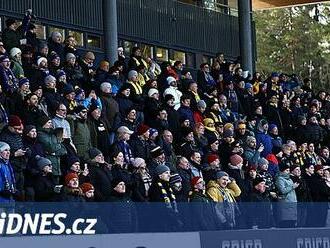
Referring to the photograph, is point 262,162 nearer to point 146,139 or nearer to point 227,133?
point 227,133

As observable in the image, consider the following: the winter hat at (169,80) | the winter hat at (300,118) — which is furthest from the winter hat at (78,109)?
the winter hat at (300,118)

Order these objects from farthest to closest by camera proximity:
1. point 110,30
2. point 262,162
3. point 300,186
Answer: point 110,30, point 300,186, point 262,162

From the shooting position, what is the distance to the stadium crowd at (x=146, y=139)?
16.4 metres

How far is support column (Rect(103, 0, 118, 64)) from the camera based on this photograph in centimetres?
2551

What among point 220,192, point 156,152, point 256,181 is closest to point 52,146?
point 156,152

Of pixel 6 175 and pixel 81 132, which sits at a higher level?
pixel 81 132

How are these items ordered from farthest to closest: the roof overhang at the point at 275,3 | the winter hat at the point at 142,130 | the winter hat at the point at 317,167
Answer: the roof overhang at the point at 275,3 → the winter hat at the point at 317,167 → the winter hat at the point at 142,130

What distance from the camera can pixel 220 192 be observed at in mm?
18766

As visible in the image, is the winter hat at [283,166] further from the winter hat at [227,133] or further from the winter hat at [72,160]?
the winter hat at [72,160]

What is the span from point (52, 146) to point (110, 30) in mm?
9129

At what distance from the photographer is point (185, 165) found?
1947 cm

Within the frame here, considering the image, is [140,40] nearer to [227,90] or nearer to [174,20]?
[174,20]

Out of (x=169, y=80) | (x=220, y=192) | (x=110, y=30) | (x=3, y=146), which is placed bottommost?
(x=220, y=192)

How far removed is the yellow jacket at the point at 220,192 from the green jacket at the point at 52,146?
2.70 m
